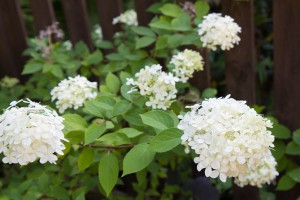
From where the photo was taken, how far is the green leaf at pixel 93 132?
133 centimetres

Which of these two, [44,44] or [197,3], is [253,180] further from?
[44,44]

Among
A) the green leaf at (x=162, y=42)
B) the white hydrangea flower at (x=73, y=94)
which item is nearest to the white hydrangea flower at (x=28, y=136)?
the white hydrangea flower at (x=73, y=94)

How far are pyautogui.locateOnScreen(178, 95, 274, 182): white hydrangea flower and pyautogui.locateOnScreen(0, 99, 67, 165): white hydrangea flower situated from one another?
33cm

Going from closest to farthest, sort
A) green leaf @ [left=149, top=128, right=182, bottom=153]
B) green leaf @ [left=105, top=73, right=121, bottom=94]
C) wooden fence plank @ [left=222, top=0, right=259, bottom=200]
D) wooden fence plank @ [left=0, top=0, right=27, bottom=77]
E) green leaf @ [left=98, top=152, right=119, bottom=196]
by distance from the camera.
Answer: green leaf @ [left=149, top=128, right=182, bottom=153] < green leaf @ [left=98, top=152, right=119, bottom=196] < green leaf @ [left=105, top=73, right=121, bottom=94] < wooden fence plank @ [left=222, top=0, right=259, bottom=200] < wooden fence plank @ [left=0, top=0, right=27, bottom=77]

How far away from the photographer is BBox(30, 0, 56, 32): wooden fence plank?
7.88 feet

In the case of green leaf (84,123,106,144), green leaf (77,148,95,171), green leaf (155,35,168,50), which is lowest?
green leaf (77,148,95,171)

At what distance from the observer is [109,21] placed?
229 centimetres

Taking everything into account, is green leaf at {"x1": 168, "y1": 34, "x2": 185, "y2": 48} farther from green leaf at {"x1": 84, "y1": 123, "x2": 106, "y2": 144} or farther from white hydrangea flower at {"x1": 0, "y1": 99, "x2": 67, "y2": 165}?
white hydrangea flower at {"x1": 0, "y1": 99, "x2": 67, "y2": 165}

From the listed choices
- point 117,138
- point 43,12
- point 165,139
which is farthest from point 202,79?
point 43,12

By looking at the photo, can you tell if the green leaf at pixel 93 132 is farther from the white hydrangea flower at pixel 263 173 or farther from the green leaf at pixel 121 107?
the white hydrangea flower at pixel 263 173

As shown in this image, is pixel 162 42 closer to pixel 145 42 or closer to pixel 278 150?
pixel 145 42

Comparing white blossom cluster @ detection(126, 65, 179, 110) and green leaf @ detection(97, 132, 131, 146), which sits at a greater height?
white blossom cluster @ detection(126, 65, 179, 110)

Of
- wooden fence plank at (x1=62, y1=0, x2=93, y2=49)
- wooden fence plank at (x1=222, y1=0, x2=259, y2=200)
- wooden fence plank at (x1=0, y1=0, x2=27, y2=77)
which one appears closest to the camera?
wooden fence plank at (x1=222, y1=0, x2=259, y2=200)

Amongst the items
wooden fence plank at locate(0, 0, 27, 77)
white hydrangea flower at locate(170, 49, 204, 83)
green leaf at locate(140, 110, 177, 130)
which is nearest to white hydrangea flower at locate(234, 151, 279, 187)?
white hydrangea flower at locate(170, 49, 204, 83)
